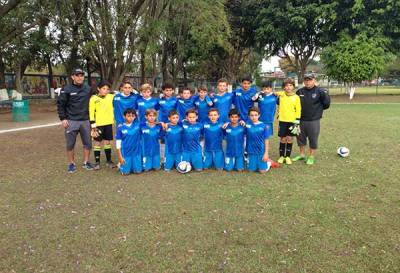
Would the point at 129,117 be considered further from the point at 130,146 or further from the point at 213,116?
the point at 213,116

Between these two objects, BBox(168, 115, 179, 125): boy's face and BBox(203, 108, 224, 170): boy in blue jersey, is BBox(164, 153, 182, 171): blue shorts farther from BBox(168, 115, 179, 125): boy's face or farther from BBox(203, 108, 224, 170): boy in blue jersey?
BBox(168, 115, 179, 125): boy's face

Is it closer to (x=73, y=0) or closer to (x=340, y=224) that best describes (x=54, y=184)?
(x=340, y=224)

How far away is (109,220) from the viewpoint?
4508 mm

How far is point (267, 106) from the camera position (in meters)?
7.24

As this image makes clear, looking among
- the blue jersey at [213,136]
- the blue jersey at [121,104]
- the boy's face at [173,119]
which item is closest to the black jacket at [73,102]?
the blue jersey at [121,104]

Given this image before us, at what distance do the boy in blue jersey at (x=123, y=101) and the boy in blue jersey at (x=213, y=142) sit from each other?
1478 mm

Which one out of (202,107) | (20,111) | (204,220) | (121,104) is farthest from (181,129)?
(20,111)

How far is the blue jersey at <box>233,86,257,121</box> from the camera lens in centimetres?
725

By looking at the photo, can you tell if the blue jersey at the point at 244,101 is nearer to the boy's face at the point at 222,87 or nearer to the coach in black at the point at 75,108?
the boy's face at the point at 222,87

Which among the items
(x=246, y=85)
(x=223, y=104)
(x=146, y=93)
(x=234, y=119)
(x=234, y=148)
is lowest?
(x=234, y=148)

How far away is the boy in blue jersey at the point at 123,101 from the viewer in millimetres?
6855

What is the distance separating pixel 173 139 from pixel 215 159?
2.85 ft

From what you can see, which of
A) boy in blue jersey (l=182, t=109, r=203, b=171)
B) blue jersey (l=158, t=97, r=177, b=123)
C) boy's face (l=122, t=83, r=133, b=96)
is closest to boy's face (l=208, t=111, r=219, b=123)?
boy in blue jersey (l=182, t=109, r=203, b=171)

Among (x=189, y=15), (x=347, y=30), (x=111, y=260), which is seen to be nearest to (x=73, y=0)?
(x=189, y=15)
